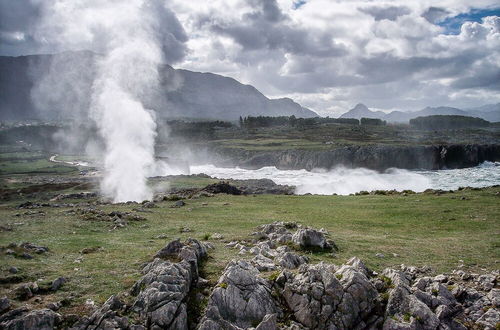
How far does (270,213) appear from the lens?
39.3 m

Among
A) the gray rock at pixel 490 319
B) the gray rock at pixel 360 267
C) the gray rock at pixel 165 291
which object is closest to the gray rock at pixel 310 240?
the gray rock at pixel 360 267

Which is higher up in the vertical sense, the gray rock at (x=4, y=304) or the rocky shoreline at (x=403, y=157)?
the rocky shoreline at (x=403, y=157)

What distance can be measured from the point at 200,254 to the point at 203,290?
3293mm

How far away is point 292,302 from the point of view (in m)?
15.4

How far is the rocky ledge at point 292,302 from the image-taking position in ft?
45.6

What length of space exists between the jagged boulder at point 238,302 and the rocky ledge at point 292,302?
0.04 meters

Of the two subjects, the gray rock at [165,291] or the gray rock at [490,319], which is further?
the gray rock at [490,319]

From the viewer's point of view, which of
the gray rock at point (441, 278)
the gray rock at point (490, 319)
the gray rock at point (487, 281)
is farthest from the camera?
the gray rock at point (441, 278)

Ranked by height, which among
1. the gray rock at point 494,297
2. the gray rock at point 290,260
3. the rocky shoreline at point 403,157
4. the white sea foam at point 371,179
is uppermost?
the rocky shoreline at point 403,157

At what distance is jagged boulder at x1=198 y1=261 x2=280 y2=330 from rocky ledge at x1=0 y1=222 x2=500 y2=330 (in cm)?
4

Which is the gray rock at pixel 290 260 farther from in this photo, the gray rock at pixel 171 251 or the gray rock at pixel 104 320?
the gray rock at pixel 104 320

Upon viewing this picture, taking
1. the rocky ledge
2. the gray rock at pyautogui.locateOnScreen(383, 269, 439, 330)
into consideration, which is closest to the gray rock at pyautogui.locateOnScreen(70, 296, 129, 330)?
the rocky ledge

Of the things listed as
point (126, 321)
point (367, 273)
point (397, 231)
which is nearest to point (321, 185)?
point (397, 231)

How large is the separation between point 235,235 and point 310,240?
641cm
